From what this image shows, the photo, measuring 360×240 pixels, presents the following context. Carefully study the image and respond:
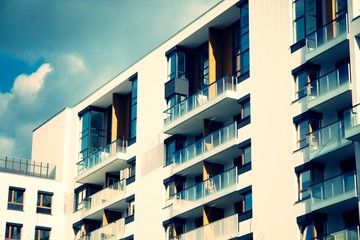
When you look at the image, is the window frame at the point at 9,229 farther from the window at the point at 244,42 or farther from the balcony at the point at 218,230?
the window at the point at 244,42

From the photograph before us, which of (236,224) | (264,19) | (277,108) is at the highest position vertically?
(264,19)

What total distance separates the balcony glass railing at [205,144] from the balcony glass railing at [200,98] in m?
2.22

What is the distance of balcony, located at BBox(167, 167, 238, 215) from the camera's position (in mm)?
59994

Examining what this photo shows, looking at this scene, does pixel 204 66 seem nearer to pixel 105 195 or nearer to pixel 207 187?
pixel 207 187

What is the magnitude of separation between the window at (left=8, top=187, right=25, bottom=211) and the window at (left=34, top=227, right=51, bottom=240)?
2215 millimetres

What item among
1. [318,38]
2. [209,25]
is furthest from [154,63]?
[318,38]

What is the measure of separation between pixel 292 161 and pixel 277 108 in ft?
11.9

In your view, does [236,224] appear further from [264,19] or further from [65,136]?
[65,136]

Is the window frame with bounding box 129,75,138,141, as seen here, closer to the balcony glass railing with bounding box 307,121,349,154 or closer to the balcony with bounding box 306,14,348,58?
the balcony with bounding box 306,14,348,58

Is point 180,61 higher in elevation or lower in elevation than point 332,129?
higher

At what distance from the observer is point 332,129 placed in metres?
52.5

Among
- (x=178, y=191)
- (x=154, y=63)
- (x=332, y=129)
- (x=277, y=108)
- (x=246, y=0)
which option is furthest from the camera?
(x=154, y=63)

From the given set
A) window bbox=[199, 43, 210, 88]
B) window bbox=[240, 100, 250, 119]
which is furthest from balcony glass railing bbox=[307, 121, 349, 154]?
window bbox=[199, 43, 210, 88]

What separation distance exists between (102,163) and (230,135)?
627 inches
